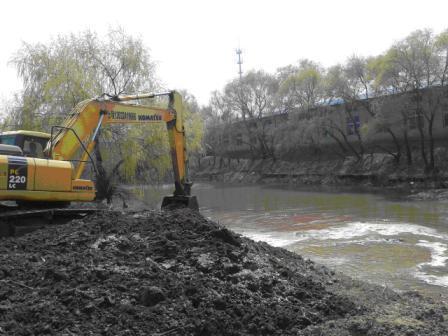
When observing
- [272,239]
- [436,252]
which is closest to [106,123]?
[272,239]

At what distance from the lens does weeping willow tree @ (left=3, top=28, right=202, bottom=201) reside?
59.5 ft

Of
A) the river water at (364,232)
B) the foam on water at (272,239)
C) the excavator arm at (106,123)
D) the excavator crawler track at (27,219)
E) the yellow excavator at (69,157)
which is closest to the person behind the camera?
the yellow excavator at (69,157)

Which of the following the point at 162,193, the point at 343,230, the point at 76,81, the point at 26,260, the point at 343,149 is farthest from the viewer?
the point at 343,149

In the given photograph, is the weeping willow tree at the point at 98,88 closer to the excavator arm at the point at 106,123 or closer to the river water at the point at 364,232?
the river water at the point at 364,232

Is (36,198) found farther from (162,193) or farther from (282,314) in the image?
(162,193)

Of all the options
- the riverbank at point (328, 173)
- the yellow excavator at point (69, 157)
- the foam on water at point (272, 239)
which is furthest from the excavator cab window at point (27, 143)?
the riverbank at point (328, 173)

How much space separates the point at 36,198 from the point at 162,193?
44.3ft

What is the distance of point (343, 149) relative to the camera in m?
42.2

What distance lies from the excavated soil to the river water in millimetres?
2396

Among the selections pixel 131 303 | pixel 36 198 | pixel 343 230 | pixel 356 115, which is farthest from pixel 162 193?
pixel 356 115

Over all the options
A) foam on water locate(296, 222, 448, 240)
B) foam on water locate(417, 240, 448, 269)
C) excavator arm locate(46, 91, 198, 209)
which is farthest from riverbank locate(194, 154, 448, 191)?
excavator arm locate(46, 91, 198, 209)

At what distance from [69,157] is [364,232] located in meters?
10.0

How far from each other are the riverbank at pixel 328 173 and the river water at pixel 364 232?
6.05 metres

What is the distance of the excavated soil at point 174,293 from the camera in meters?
4.63
